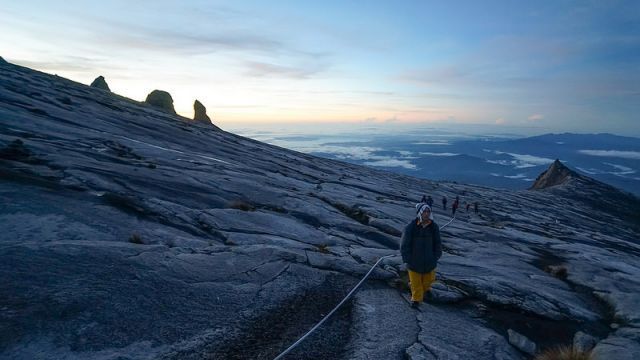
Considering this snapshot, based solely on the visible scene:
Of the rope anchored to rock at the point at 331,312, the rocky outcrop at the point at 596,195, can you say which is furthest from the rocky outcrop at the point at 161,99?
the rocky outcrop at the point at 596,195

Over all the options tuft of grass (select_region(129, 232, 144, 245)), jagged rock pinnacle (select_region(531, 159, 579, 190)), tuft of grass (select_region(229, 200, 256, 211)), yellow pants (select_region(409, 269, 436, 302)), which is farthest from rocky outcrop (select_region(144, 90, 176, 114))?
jagged rock pinnacle (select_region(531, 159, 579, 190))

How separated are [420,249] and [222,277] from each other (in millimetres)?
6882

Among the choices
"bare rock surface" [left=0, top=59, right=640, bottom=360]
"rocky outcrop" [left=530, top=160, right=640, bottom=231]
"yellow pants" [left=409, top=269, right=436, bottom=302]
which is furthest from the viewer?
"rocky outcrop" [left=530, top=160, right=640, bottom=231]

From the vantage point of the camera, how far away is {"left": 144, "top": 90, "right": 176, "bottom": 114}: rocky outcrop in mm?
90094

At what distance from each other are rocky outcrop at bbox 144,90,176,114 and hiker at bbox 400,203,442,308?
283ft

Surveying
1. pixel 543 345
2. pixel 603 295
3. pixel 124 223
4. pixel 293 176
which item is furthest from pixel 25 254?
pixel 293 176

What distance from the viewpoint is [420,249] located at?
13.7 m

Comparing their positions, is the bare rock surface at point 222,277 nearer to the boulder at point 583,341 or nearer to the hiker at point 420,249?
the boulder at point 583,341

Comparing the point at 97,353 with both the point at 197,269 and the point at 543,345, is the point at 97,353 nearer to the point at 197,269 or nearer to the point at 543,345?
the point at 197,269

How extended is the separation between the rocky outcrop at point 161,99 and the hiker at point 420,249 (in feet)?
283

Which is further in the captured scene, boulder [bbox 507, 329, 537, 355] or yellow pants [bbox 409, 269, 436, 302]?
yellow pants [bbox 409, 269, 436, 302]

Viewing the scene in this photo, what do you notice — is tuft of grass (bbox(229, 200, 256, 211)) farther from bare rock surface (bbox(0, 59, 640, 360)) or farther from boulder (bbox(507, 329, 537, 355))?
boulder (bbox(507, 329, 537, 355))

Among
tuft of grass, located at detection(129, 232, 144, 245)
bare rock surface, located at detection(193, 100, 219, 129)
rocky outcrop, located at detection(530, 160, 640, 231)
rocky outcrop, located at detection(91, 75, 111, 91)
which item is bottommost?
rocky outcrop, located at detection(530, 160, 640, 231)

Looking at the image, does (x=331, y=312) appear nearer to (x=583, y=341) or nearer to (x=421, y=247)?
(x=421, y=247)
